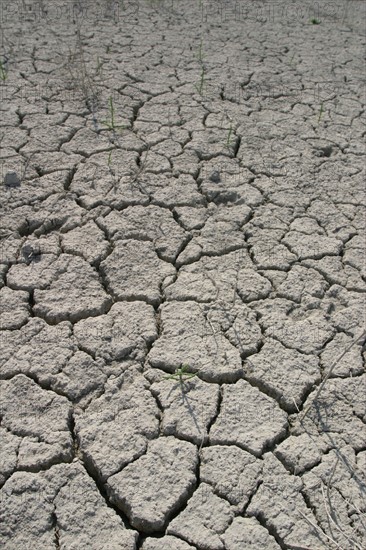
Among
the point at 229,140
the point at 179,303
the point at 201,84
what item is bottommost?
the point at 179,303

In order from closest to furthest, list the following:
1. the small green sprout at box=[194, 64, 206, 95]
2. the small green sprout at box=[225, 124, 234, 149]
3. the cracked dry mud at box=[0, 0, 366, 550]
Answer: the cracked dry mud at box=[0, 0, 366, 550] < the small green sprout at box=[225, 124, 234, 149] < the small green sprout at box=[194, 64, 206, 95]

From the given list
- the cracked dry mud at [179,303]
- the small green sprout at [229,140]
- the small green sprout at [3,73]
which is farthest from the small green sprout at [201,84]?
the small green sprout at [3,73]

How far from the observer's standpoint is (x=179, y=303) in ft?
8.63

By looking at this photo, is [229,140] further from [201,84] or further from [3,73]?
[3,73]

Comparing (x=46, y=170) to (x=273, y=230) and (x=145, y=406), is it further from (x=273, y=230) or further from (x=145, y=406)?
(x=145, y=406)

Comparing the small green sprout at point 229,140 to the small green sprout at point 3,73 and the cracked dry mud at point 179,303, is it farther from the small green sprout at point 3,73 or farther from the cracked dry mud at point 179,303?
the small green sprout at point 3,73

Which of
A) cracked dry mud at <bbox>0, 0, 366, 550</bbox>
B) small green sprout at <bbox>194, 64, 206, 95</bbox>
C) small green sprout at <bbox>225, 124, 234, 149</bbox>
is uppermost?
small green sprout at <bbox>194, 64, 206, 95</bbox>

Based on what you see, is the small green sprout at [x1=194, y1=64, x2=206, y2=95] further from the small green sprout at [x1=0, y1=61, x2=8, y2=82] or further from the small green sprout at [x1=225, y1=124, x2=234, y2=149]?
the small green sprout at [x1=0, y1=61, x2=8, y2=82]

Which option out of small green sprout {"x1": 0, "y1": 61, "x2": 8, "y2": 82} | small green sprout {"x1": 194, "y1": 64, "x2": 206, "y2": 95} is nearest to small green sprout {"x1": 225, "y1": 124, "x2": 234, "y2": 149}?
small green sprout {"x1": 194, "y1": 64, "x2": 206, "y2": 95}

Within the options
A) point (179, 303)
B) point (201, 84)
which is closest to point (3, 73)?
point (201, 84)

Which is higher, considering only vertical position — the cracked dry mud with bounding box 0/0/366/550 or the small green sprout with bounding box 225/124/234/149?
the small green sprout with bounding box 225/124/234/149

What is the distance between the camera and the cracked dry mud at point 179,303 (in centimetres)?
193

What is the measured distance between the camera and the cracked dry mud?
1.93 meters

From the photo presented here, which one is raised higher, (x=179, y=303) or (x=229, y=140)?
(x=229, y=140)
